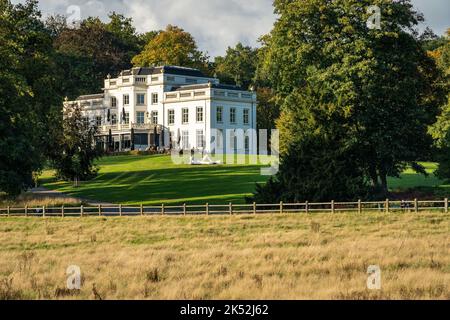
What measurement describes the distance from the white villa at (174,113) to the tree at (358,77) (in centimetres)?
3680

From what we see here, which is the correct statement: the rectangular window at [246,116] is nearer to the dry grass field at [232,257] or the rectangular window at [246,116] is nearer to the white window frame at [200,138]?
the white window frame at [200,138]

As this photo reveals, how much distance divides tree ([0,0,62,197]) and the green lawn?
8365mm

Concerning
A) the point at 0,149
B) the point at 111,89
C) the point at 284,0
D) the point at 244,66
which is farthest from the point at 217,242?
the point at 244,66

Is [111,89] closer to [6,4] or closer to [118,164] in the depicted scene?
[118,164]

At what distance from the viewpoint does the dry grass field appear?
20.3 m

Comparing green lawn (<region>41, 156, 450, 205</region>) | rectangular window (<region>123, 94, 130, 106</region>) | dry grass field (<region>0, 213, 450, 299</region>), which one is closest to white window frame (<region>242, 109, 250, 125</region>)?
rectangular window (<region>123, 94, 130, 106</region>)

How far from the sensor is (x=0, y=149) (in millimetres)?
50719

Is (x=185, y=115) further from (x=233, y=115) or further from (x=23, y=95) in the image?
(x=23, y=95)

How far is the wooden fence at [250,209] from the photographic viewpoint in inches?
1684

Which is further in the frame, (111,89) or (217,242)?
(111,89)

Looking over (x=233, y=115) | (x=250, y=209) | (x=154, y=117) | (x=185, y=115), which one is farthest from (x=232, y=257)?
(x=154, y=117)

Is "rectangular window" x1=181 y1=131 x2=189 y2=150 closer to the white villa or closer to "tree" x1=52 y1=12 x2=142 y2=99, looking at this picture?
the white villa

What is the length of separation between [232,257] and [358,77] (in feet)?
88.5
